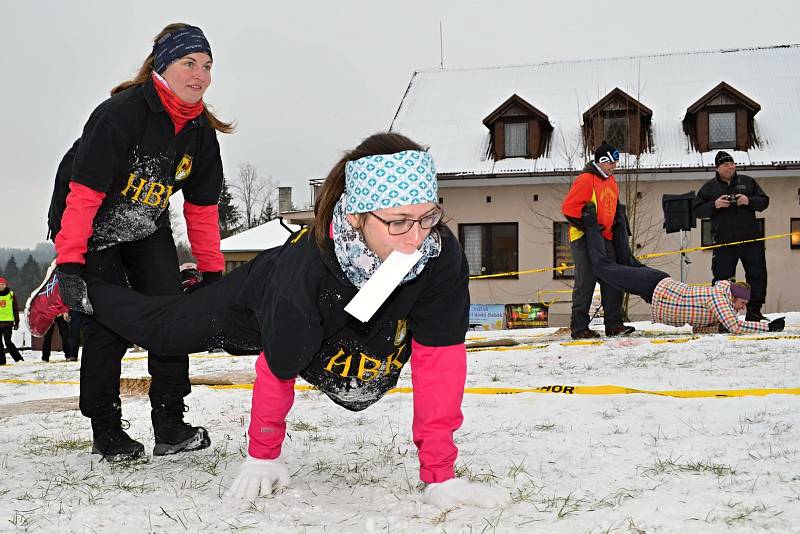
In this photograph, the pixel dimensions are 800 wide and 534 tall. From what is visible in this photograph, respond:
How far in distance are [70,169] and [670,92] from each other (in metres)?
21.6

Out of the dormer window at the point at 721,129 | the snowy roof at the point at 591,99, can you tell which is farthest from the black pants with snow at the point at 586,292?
the dormer window at the point at 721,129

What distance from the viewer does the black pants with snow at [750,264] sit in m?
8.78

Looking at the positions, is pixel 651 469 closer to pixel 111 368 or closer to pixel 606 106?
pixel 111 368

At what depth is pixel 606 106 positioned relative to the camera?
68.2 feet

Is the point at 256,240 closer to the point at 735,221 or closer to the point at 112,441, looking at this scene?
the point at 735,221

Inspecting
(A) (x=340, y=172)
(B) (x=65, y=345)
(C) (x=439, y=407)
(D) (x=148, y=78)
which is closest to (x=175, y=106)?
(D) (x=148, y=78)

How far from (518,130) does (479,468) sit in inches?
773

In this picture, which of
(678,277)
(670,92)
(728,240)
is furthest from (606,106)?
(728,240)

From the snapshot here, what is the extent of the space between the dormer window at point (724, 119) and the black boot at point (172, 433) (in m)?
19.6

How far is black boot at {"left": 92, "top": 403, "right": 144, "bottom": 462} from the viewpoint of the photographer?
10.6 ft

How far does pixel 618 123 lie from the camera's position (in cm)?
2089

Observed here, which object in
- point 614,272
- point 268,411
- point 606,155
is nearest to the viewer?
point 268,411

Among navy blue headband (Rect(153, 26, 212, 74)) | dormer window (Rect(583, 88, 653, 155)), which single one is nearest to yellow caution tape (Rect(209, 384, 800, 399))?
navy blue headband (Rect(153, 26, 212, 74))

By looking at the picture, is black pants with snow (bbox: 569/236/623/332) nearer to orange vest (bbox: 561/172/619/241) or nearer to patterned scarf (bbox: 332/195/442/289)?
orange vest (bbox: 561/172/619/241)
